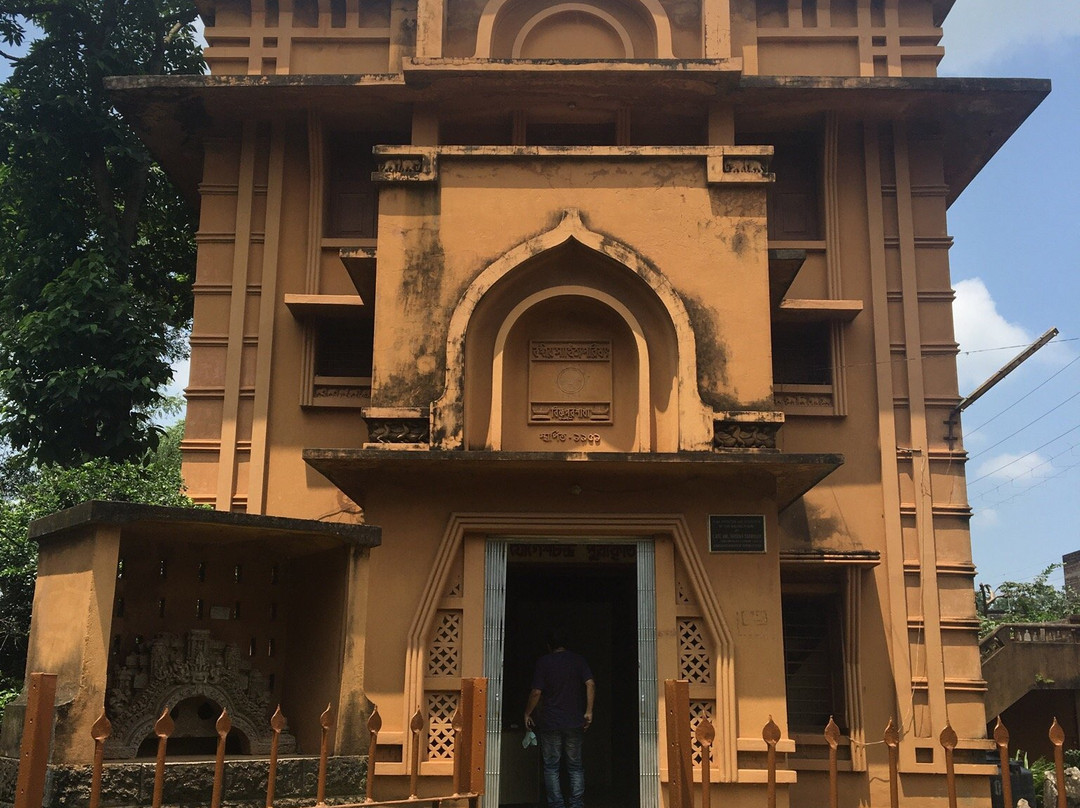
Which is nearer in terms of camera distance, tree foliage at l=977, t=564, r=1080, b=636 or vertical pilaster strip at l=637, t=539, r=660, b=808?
vertical pilaster strip at l=637, t=539, r=660, b=808

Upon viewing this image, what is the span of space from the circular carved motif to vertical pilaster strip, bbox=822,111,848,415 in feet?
11.7

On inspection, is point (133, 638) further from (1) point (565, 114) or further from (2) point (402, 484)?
(1) point (565, 114)

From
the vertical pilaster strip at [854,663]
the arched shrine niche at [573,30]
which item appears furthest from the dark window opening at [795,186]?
the vertical pilaster strip at [854,663]

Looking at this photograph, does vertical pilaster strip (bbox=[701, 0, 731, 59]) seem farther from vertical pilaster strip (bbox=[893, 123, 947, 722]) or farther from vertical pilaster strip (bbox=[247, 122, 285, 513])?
vertical pilaster strip (bbox=[247, 122, 285, 513])

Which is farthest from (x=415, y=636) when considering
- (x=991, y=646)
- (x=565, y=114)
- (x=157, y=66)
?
(x=991, y=646)

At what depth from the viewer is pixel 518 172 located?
12.0m

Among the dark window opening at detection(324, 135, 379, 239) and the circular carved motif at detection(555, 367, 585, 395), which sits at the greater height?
the dark window opening at detection(324, 135, 379, 239)

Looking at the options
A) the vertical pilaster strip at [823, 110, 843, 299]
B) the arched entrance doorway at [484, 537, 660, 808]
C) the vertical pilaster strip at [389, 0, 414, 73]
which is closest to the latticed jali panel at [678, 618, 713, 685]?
the arched entrance doorway at [484, 537, 660, 808]

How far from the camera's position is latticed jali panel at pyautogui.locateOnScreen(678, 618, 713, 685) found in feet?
35.0

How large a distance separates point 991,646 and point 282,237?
13390mm

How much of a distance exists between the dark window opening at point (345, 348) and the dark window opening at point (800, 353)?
17.0 ft

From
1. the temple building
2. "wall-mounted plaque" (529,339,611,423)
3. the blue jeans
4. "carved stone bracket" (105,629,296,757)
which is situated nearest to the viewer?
"carved stone bracket" (105,629,296,757)

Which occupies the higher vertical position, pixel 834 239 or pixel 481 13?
pixel 481 13

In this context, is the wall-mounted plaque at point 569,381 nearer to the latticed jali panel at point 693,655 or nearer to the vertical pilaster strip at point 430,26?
the latticed jali panel at point 693,655
